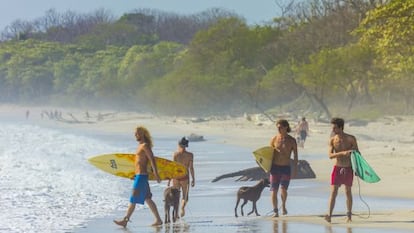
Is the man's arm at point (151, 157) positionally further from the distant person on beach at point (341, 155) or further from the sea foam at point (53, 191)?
the distant person on beach at point (341, 155)

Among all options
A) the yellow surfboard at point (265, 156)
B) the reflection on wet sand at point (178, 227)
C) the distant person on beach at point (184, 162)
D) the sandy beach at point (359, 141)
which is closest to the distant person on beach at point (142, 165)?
the reflection on wet sand at point (178, 227)

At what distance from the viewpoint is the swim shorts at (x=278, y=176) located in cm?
1146

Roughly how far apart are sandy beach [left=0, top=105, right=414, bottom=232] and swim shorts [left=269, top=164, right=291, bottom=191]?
423 mm

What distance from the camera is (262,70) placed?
59719 mm

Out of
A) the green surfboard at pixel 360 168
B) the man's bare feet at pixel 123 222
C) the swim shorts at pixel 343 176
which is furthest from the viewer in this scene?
the man's bare feet at pixel 123 222

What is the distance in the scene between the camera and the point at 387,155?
2188 cm

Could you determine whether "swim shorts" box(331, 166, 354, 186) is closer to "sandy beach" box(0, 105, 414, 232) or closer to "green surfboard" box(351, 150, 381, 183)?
"green surfboard" box(351, 150, 381, 183)

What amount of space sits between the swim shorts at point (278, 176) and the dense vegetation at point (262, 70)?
17.2 meters

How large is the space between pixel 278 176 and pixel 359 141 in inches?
688

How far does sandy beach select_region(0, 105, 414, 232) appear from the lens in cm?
1152

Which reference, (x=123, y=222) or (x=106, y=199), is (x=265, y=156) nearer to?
(x=123, y=222)

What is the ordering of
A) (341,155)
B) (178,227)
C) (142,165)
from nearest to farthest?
(341,155) → (142,165) → (178,227)

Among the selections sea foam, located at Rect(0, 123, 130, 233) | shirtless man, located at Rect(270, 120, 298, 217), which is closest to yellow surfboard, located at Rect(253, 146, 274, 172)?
shirtless man, located at Rect(270, 120, 298, 217)

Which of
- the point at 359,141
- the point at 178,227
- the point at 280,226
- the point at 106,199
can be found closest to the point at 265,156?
the point at 280,226
